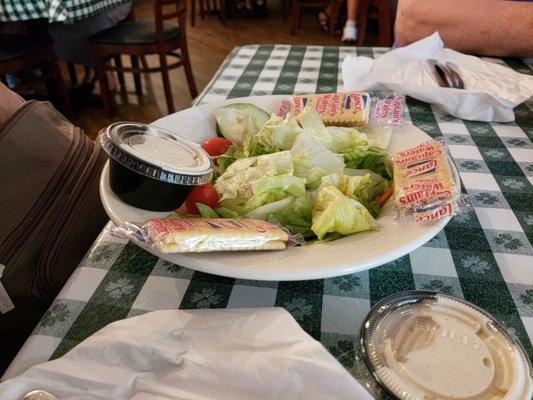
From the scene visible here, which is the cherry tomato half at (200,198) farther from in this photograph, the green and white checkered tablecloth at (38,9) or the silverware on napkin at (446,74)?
the green and white checkered tablecloth at (38,9)

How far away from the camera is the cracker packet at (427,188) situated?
46cm

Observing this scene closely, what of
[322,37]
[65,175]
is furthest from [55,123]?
[322,37]

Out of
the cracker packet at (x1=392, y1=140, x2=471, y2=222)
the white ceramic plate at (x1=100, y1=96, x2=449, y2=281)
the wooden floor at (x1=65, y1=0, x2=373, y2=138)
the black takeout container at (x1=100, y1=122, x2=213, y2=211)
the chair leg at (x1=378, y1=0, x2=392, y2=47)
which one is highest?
the black takeout container at (x1=100, y1=122, x2=213, y2=211)

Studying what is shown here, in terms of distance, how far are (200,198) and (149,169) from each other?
10cm

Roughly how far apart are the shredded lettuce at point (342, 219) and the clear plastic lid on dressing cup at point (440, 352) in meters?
0.10

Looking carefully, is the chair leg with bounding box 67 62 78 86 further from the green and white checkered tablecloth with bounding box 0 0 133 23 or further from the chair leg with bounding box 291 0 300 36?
the chair leg with bounding box 291 0 300 36

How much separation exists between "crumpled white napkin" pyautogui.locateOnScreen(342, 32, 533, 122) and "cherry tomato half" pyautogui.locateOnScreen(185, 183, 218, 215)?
58 centimetres

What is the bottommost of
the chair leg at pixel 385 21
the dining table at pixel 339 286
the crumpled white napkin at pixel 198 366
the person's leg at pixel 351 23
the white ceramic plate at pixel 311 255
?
the person's leg at pixel 351 23

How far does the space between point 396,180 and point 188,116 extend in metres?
0.38

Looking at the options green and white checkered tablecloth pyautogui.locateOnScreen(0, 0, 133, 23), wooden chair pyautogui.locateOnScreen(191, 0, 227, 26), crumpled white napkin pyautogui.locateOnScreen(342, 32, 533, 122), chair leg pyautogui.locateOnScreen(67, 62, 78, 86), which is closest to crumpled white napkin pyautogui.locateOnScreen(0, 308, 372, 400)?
crumpled white napkin pyautogui.locateOnScreen(342, 32, 533, 122)

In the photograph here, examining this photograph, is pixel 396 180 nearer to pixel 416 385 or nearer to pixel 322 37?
pixel 416 385

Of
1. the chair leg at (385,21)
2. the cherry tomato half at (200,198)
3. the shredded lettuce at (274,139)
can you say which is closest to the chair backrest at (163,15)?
the chair leg at (385,21)

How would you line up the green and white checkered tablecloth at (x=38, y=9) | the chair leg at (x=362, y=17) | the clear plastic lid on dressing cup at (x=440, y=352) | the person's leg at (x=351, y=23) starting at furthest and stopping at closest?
the person's leg at (x=351, y=23) < the chair leg at (x=362, y=17) < the green and white checkered tablecloth at (x=38, y=9) < the clear plastic lid on dressing cup at (x=440, y=352)

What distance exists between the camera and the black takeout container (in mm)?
458
